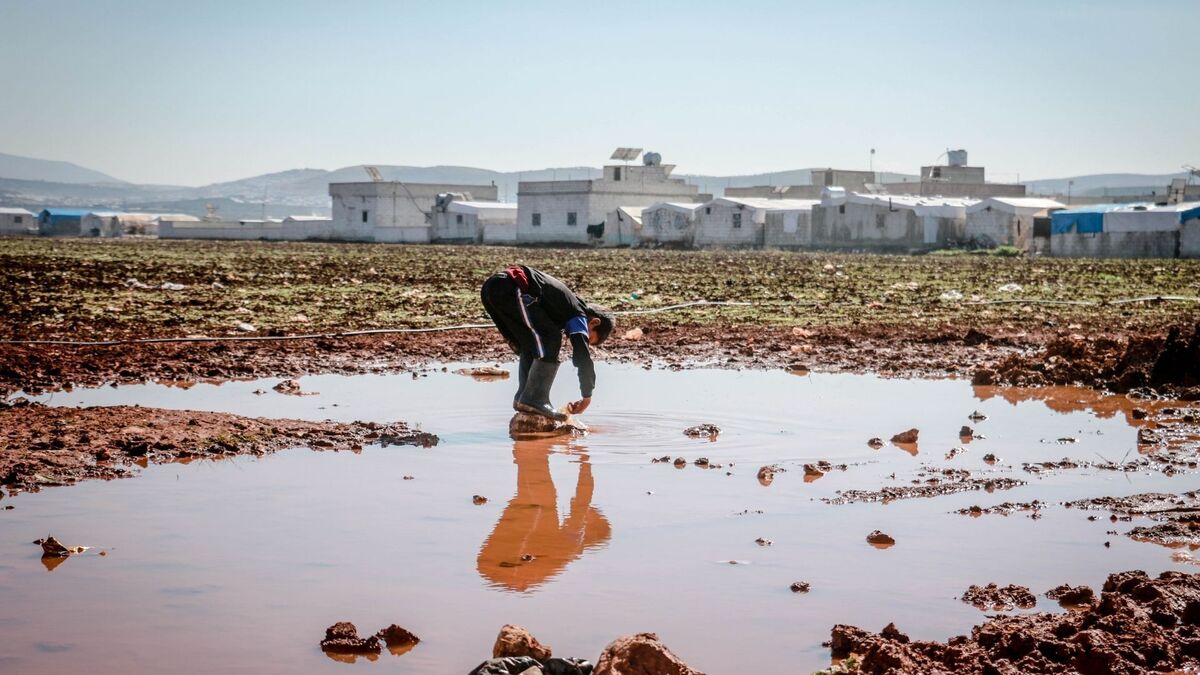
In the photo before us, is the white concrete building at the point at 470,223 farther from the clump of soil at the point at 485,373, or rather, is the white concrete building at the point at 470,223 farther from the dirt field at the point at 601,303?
the clump of soil at the point at 485,373

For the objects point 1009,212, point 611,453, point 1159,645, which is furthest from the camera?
point 1009,212

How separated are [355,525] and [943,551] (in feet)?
9.41

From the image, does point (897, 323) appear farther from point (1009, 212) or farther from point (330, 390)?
point (1009, 212)

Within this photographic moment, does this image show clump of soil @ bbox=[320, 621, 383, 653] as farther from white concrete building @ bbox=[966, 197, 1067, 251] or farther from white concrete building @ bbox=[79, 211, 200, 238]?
white concrete building @ bbox=[79, 211, 200, 238]

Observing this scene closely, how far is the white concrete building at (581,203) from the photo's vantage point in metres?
75.2

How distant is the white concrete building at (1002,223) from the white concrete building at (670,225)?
1411 centimetres

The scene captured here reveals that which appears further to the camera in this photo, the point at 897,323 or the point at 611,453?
the point at 897,323

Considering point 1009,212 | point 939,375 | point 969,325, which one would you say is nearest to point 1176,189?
point 1009,212

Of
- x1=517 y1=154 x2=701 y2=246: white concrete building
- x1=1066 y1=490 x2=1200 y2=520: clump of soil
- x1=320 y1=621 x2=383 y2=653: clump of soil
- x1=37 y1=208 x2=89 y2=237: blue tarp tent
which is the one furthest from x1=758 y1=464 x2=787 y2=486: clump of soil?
x1=37 y1=208 x2=89 y2=237: blue tarp tent

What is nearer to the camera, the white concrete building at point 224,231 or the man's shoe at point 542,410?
the man's shoe at point 542,410

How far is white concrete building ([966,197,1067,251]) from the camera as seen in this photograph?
59531 millimetres

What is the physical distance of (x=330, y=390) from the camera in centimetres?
1236

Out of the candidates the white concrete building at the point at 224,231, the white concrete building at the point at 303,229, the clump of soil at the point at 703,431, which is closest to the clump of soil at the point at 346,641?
the clump of soil at the point at 703,431

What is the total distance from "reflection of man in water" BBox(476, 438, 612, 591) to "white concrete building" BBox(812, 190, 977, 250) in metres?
54.0
